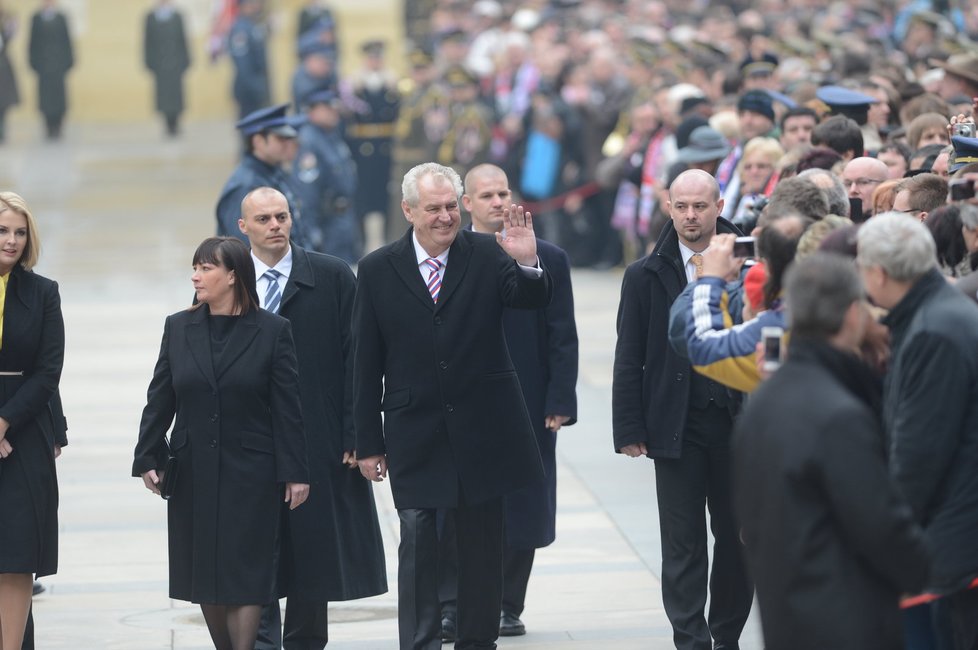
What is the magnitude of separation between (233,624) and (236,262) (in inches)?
53.6

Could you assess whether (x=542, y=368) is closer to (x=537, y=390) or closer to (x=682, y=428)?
(x=537, y=390)

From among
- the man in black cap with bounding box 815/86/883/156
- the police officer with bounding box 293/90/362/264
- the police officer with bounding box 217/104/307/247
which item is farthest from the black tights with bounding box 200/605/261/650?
the police officer with bounding box 293/90/362/264

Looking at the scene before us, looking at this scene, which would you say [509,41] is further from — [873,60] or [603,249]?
[873,60]

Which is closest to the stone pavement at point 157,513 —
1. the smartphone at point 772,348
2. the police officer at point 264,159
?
the police officer at point 264,159

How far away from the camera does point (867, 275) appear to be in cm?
554

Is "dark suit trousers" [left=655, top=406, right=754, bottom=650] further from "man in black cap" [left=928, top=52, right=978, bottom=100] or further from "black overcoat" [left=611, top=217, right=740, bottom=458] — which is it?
"man in black cap" [left=928, top=52, right=978, bottom=100]

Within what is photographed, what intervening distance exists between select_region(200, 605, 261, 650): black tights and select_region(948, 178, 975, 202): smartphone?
9.68ft

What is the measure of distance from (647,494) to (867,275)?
18.7ft

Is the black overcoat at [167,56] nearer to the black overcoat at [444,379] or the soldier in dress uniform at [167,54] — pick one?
the soldier in dress uniform at [167,54]

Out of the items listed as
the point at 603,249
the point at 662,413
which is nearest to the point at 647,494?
the point at 662,413

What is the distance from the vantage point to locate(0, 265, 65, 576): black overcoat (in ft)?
24.7

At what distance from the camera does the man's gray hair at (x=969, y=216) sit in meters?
6.34

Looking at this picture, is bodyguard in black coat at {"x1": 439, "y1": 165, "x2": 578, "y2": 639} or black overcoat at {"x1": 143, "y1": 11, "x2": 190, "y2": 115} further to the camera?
black overcoat at {"x1": 143, "y1": 11, "x2": 190, "y2": 115}

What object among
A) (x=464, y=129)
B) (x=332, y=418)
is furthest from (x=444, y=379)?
(x=464, y=129)
